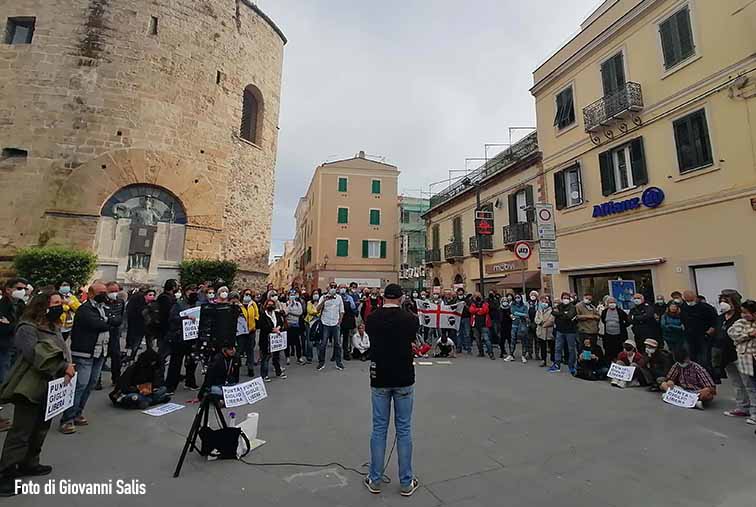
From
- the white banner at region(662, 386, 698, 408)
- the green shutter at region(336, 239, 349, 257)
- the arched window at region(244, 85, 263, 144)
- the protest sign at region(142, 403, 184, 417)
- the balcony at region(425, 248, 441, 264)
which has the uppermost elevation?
the arched window at region(244, 85, 263, 144)

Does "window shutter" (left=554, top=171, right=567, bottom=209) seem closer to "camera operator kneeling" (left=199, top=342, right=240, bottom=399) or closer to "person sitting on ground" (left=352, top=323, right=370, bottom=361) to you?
"person sitting on ground" (left=352, top=323, right=370, bottom=361)

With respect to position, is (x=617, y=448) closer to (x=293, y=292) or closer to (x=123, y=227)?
(x=293, y=292)

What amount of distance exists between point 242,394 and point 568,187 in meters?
14.5

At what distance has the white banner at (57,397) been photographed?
11.5 feet

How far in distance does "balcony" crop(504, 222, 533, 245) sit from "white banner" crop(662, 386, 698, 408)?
436 inches

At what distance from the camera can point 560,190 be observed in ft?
49.3

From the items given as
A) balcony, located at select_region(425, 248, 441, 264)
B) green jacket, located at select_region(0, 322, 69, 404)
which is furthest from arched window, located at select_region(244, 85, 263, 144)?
green jacket, located at select_region(0, 322, 69, 404)

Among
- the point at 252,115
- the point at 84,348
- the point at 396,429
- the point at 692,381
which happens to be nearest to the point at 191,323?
the point at 84,348

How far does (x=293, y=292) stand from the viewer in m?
10.7

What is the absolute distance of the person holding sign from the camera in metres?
3.35

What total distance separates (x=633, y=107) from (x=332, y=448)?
13.6 metres

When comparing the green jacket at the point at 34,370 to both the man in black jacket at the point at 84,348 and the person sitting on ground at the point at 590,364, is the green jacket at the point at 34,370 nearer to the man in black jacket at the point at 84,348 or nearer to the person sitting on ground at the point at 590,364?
the man in black jacket at the point at 84,348

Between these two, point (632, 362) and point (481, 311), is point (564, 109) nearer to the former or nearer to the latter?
point (481, 311)

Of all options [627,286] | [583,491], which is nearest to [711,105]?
[627,286]
